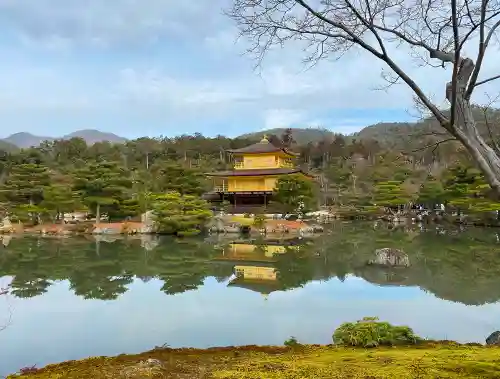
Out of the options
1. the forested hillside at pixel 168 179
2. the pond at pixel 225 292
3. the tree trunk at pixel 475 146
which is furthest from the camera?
the forested hillside at pixel 168 179

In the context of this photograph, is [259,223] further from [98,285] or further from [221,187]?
[98,285]

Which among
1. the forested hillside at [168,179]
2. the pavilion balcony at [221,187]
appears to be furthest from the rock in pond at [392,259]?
the pavilion balcony at [221,187]

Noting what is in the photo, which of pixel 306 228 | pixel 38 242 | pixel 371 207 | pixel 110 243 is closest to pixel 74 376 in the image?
pixel 110 243

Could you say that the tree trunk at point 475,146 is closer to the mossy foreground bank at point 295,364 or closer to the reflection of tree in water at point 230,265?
the mossy foreground bank at point 295,364

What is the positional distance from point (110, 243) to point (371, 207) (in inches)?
592

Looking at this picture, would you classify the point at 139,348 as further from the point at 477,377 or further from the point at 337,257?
the point at 337,257

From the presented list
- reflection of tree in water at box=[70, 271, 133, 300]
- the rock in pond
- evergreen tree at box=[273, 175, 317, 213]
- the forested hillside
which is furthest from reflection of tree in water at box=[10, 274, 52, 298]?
evergreen tree at box=[273, 175, 317, 213]

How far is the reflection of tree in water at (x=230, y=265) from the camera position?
353 inches

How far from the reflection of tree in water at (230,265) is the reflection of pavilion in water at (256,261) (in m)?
0.20

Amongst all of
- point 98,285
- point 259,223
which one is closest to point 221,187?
point 259,223

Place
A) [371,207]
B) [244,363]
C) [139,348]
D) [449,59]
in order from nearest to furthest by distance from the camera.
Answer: [449,59], [244,363], [139,348], [371,207]

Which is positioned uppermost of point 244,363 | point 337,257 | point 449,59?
point 449,59

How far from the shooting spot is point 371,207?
2511 cm

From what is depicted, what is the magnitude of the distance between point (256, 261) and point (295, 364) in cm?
869
